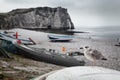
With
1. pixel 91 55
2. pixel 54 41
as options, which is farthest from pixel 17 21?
pixel 91 55

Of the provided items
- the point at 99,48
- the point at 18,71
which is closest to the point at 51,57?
the point at 18,71

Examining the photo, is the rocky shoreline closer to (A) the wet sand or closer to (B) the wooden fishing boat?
(B) the wooden fishing boat

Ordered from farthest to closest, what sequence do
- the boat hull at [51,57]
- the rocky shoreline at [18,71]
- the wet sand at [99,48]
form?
the wet sand at [99,48], the boat hull at [51,57], the rocky shoreline at [18,71]

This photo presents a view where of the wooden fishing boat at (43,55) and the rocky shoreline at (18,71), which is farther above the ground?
the rocky shoreline at (18,71)

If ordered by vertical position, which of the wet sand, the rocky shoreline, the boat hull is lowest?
the wet sand

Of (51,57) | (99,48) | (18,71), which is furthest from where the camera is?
(99,48)


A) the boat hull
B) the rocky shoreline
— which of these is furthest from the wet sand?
the rocky shoreline

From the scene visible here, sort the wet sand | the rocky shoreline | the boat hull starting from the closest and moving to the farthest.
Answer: the rocky shoreline
the boat hull
the wet sand

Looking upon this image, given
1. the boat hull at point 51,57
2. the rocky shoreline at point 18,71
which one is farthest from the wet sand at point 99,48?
the rocky shoreline at point 18,71

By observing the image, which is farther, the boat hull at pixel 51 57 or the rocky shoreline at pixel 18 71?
the boat hull at pixel 51 57

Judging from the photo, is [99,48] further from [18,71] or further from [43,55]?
[18,71]

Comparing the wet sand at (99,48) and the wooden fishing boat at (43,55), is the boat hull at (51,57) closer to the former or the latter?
the wooden fishing boat at (43,55)

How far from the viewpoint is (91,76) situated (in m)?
4.24

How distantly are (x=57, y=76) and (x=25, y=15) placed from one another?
197 m
